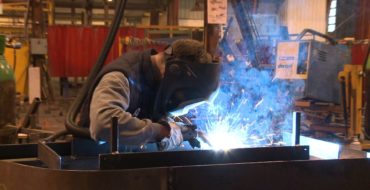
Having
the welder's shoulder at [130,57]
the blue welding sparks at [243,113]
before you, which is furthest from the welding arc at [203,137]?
the welder's shoulder at [130,57]

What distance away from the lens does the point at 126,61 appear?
185cm

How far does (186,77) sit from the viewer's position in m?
1.67

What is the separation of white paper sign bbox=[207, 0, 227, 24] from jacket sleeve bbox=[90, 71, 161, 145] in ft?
4.92

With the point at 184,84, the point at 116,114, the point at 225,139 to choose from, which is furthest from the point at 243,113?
the point at 116,114

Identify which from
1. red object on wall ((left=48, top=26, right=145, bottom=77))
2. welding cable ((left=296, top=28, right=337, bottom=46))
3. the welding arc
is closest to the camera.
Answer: the welding arc

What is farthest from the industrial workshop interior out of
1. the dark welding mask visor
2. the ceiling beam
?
the ceiling beam

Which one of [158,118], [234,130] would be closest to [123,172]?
[158,118]

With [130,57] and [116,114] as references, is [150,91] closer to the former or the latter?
[130,57]

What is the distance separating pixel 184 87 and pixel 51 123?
5.69 m

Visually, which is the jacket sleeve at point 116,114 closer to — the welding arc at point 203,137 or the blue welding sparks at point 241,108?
the welding arc at point 203,137

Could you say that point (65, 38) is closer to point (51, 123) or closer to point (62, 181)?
point (51, 123)

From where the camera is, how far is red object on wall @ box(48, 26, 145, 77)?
10219 millimetres

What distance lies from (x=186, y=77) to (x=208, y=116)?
1151 mm

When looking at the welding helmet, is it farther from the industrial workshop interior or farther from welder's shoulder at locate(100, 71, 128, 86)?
welder's shoulder at locate(100, 71, 128, 86)
